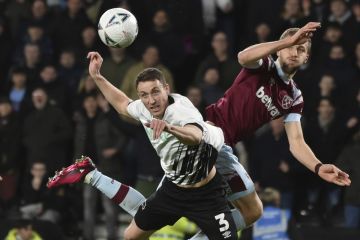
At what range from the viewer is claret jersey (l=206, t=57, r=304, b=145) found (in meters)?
8.80

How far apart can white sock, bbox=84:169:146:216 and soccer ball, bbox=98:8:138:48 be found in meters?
1.23

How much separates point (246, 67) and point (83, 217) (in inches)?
209

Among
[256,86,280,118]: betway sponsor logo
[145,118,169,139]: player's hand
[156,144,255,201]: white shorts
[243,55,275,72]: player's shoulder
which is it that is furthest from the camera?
[156,144,255,201]: white shorts

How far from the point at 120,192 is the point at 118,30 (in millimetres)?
1477

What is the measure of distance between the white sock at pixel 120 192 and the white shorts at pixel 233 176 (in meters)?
0.80

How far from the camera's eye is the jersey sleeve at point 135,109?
842cm

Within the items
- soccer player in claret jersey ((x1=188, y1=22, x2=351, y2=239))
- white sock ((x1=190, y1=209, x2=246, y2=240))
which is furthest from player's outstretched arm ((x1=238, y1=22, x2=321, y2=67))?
white sock ((x1=190, y1=209, x2=246, y2=240))

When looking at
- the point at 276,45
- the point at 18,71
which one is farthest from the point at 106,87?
the point at 18,71

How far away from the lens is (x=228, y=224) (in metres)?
8.41

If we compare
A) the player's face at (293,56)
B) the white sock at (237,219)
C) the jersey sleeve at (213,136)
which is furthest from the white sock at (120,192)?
the player's face at (293,56)

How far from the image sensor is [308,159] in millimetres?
8727

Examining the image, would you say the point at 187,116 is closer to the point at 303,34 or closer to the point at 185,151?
the point at 185,151

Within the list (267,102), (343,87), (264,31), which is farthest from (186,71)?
(267,102)

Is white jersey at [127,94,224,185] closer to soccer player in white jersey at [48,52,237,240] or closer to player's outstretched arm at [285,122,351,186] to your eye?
soccer player in white jersey at [48,52,237,240]
